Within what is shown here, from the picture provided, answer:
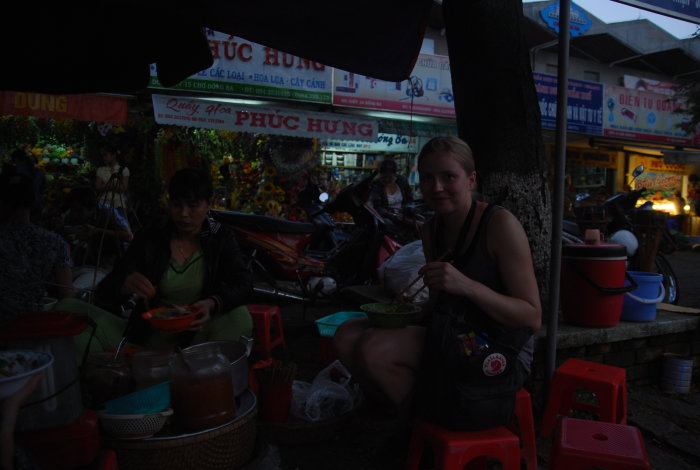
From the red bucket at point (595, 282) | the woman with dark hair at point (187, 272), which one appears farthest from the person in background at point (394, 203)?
the woman with dark hair at point (187, 272)

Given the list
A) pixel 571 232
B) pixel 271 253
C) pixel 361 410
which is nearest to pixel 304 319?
pixel 271 253

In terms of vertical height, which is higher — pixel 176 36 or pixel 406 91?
pixel 406 91

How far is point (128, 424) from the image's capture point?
1.81m

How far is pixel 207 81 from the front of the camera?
8.29 meters

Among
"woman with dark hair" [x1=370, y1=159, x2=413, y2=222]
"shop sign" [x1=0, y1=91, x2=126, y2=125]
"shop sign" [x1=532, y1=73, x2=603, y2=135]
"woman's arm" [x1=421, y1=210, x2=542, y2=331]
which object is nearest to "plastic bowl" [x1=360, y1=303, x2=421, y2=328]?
"woman's arm" [x1=421, y1=210, x2=542, y2=331]

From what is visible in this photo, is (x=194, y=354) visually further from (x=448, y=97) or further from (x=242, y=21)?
(x=448, y=97)

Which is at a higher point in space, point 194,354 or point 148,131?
point 148,131

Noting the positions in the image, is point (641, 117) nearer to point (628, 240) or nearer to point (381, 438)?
point (628, 240)

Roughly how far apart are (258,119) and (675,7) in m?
6.86

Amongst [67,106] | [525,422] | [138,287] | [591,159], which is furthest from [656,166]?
[138,287]

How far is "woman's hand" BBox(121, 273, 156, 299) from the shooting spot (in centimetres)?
241

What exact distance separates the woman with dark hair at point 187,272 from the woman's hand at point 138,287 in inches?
1.8

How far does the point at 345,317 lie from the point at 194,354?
156cm

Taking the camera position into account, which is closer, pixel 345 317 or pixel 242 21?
pixel 242 21
